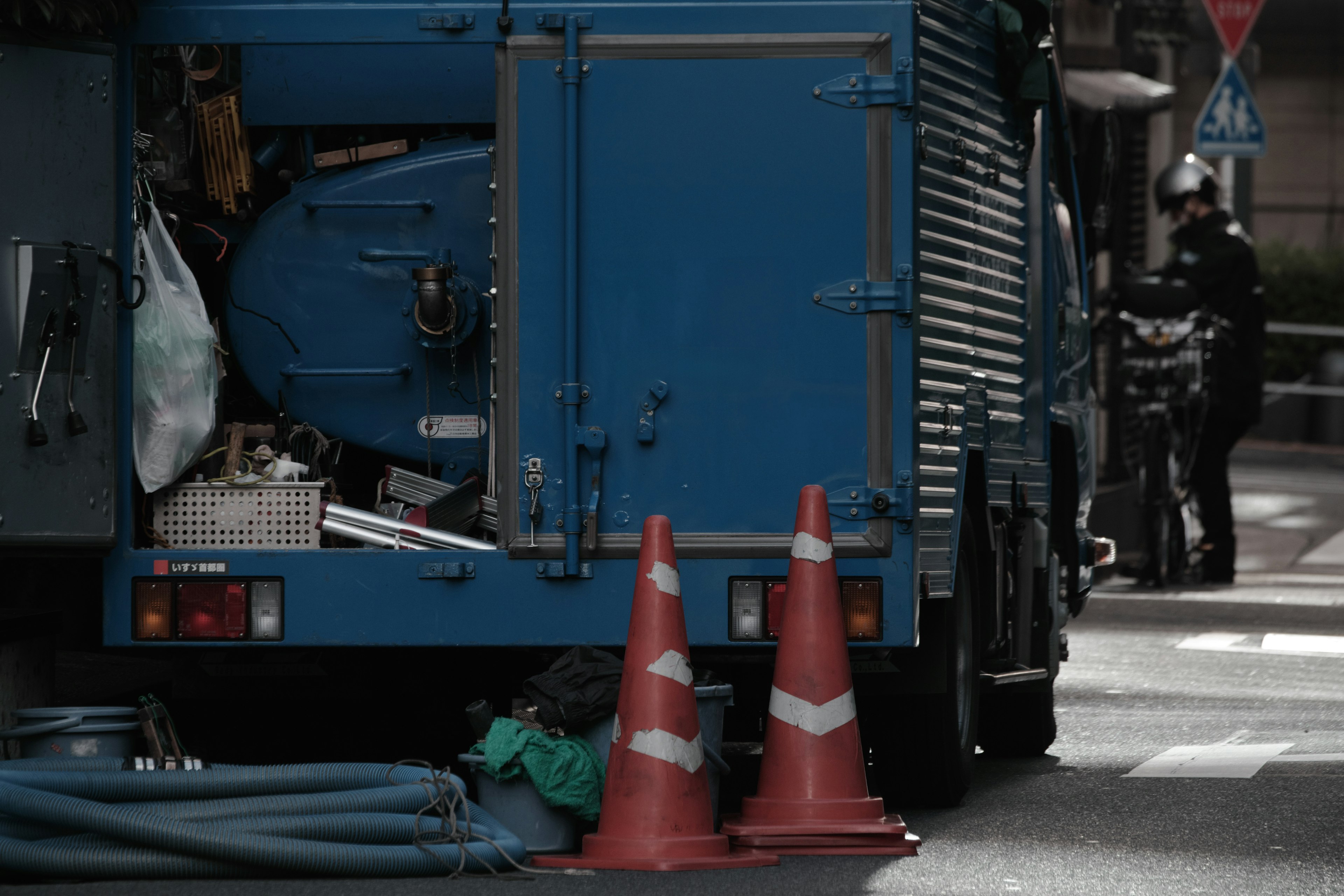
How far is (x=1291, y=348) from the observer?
90.8ft

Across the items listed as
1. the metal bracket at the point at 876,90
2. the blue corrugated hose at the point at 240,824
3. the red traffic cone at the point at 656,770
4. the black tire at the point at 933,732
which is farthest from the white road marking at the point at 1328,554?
the blue corrugated hose at the point at 240,824

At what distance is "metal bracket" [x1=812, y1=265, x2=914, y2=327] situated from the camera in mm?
6777

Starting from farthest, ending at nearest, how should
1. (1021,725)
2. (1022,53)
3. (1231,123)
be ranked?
(1231,123)
(1021,725)
(1022,53)

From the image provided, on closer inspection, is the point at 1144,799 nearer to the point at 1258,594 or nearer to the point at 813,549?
the point at 813,549

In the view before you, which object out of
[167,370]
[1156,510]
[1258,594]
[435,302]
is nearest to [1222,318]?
[1156,510]

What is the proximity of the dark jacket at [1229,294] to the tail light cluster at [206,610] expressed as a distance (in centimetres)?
1046

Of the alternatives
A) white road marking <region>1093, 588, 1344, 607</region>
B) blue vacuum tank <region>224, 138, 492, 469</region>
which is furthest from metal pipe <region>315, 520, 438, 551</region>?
white road marking <region>1093, 588, 1344, 607</region>

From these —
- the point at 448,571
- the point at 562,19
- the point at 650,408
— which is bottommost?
the point at 448,571

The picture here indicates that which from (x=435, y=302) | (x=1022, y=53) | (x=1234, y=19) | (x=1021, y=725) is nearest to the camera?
(x=435, y=302)

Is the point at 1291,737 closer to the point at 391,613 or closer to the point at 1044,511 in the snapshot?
the point at 1044,511

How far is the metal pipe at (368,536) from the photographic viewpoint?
23.2ft

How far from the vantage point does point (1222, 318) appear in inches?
658

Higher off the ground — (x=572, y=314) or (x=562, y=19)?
(x=562, y=19)

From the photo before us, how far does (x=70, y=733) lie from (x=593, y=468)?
1566mm
